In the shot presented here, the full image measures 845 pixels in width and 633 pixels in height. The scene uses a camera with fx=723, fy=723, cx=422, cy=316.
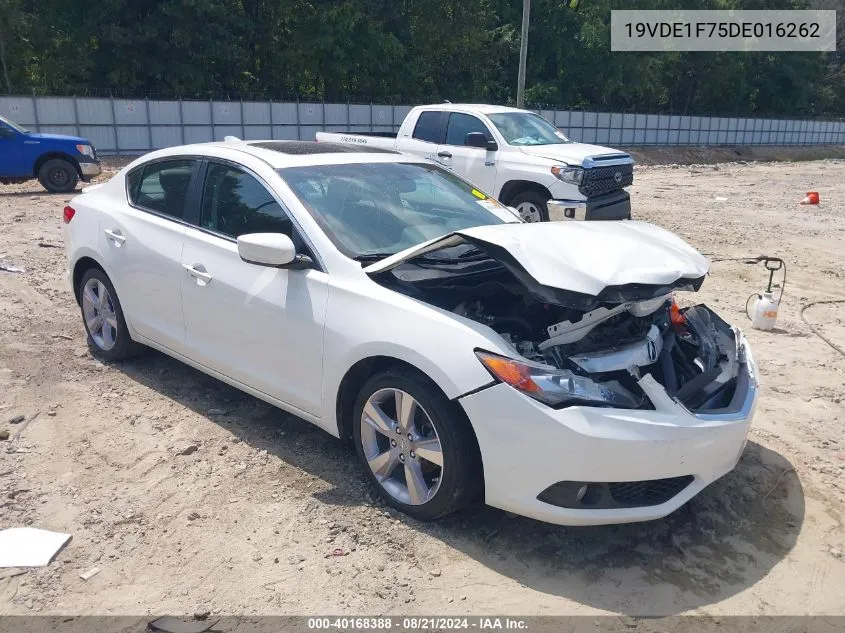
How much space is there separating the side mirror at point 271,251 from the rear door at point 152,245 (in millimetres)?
900

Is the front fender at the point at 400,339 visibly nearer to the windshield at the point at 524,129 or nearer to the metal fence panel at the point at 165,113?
the windshield at the point at 524,129

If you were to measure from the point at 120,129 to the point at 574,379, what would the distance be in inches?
961

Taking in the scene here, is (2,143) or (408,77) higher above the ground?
(408,77)

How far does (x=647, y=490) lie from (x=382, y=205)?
85.5 inches

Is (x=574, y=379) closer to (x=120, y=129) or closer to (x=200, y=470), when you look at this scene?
(x=200, y=470)

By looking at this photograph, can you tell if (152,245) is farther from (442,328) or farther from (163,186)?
(442,328)

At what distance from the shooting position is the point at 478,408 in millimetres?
3102

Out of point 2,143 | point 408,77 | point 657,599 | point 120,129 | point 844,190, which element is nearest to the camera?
point 657,599

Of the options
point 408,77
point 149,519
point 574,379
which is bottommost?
point 149,519

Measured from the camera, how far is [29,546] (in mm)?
3318

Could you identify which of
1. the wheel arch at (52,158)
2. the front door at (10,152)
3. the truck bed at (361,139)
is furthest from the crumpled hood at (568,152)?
the front door at (10,152)

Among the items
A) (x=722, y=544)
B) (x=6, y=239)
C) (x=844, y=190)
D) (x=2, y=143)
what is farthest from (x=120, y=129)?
(x=722, y=544)

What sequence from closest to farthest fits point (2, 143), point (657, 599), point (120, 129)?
point (657, 599), point (2, 143), point (120, 129)

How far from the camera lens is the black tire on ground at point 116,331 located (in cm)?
518
